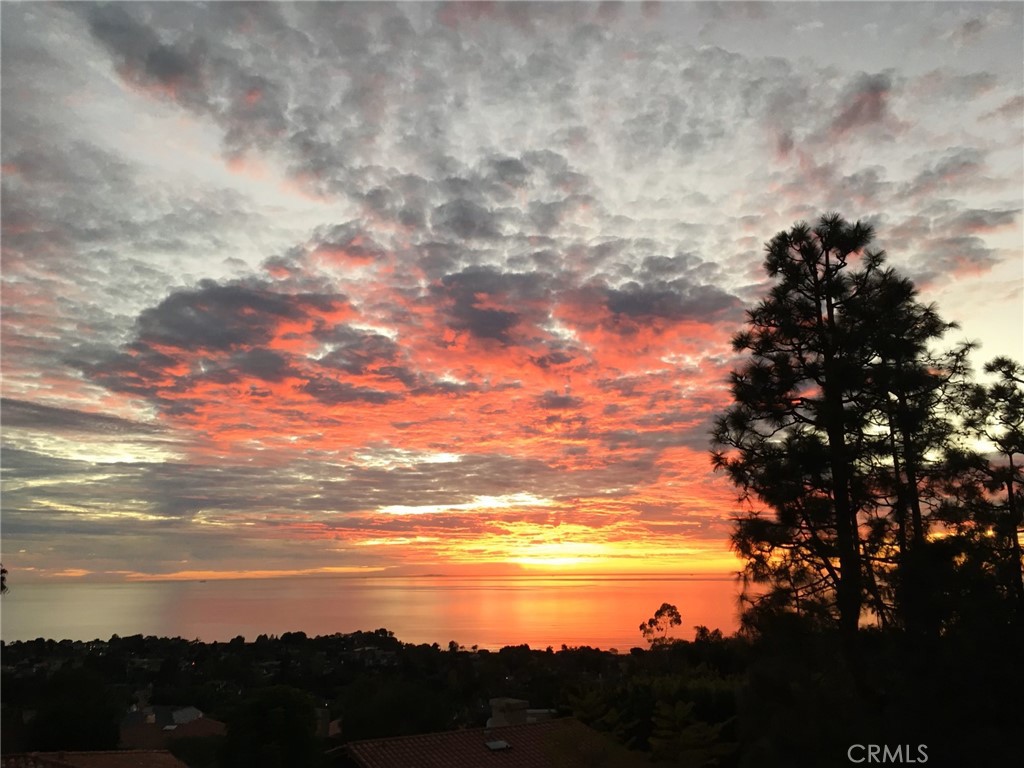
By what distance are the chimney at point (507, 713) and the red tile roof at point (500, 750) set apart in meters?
11.5

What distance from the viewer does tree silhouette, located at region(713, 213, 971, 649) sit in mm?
11195

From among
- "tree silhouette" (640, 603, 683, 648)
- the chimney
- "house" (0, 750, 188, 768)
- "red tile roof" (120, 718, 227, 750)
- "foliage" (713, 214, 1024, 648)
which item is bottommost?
"red tile roof" (120, 718, 227, 750)

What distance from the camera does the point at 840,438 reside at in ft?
37.7

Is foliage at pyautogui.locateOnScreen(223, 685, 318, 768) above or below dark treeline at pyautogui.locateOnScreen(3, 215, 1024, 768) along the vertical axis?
below

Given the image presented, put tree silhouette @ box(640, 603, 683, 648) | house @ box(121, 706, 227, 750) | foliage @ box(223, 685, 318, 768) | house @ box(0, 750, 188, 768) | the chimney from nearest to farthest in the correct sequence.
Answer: house @ box(0, 750, 188, 768)
foliage @ box(223, 685, 318, 768)
the chimney
house @ box(121, 706, 227, 750)
tree silhouette @ box(640, 603, 683, 648)

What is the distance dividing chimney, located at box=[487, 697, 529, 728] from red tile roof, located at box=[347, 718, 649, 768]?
1149 centimetres

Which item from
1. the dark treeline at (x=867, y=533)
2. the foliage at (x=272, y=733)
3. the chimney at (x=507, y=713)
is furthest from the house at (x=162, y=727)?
the dark treeline at (x=867, y=533)

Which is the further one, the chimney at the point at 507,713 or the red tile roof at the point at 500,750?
the chimney at the point at 507,713

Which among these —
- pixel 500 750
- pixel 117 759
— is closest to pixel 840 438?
pixel 500 750

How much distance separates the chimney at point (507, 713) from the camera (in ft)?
104

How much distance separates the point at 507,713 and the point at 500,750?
15696mm

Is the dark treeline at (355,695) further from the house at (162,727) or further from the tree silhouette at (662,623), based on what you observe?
the tree silhouette at (662,623)

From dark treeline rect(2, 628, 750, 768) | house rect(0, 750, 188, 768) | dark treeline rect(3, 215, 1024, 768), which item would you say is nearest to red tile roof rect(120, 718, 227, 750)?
dark treeline rect(2, 628, 750, 768)

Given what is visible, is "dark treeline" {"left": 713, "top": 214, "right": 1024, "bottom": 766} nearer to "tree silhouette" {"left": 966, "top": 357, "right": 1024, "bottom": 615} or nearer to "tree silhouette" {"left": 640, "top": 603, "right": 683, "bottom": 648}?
"tree silhouette" {"left": 966, "top": 357, "right": 1024, "bottom": 615}
